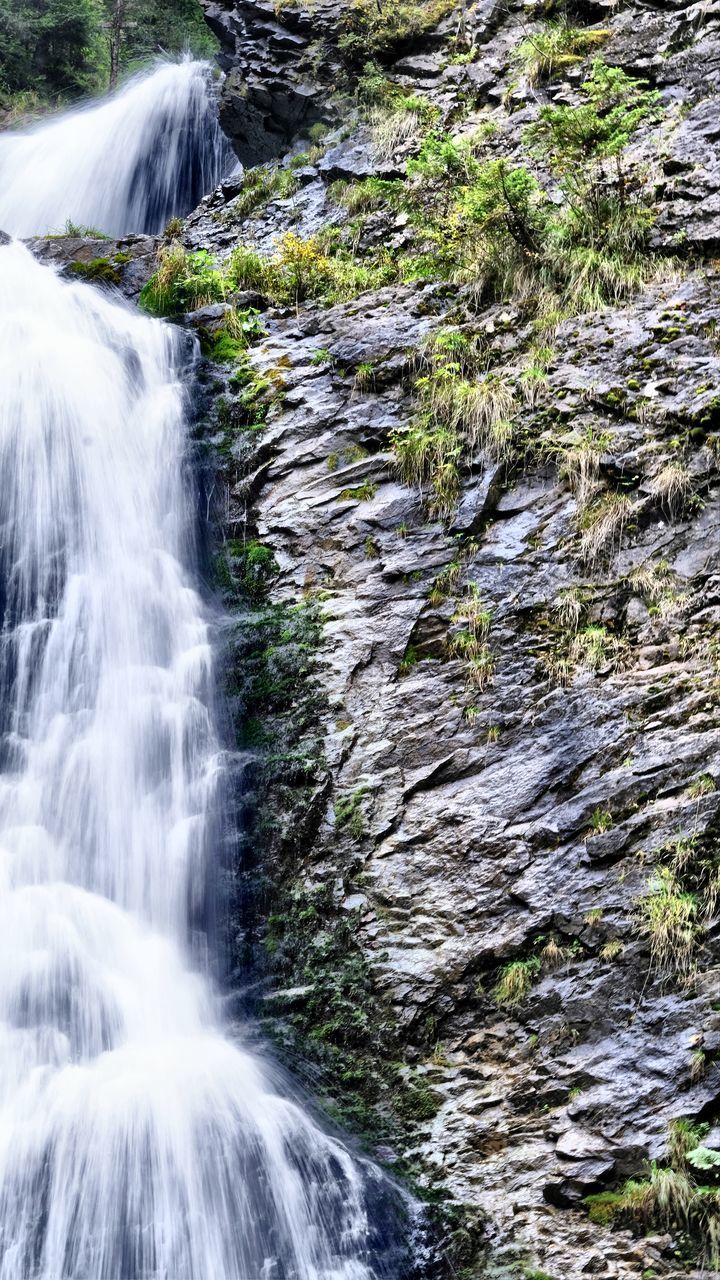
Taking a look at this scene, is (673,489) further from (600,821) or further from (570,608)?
(600,821)

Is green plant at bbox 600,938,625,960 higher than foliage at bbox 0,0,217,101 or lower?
lower

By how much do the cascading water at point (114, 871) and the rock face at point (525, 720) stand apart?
631 mm

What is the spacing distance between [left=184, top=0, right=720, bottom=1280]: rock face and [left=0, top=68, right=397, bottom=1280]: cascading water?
631 millimetres

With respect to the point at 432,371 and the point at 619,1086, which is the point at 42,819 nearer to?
the point at 619,1086

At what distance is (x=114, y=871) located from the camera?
6.80 m

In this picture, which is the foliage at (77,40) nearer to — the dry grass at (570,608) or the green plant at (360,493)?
the green plant at (360,493)

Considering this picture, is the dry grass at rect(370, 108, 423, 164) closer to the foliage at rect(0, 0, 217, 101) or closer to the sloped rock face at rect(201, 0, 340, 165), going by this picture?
the sloped rock face at rect(201, 0, 340, 165)

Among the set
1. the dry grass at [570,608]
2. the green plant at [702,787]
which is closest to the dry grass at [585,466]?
the dry grass at [570,608]

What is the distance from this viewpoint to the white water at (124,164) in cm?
1559

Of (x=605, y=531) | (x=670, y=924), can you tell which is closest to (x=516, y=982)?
(x=670, y=924)

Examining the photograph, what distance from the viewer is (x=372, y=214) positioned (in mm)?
11352

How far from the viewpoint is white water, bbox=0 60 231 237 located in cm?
1559

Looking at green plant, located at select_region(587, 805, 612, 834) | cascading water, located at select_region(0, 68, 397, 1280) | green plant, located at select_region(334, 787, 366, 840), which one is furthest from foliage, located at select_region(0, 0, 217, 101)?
green plant, located at select_region(587, 805, 612, 834)

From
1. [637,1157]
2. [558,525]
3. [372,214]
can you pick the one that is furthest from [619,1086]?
[372,214]
